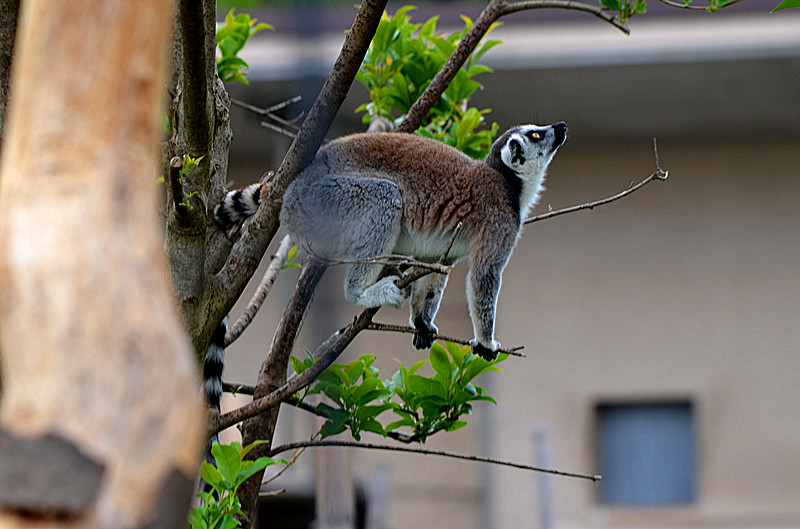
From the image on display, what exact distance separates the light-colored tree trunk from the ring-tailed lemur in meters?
1.82

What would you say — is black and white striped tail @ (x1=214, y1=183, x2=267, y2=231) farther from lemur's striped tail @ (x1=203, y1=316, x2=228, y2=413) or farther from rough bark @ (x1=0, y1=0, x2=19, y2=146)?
rough bark @ (x1=0, y1=0, x2=19, y2=146)

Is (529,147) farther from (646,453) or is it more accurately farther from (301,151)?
(646,453)

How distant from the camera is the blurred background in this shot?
693cm

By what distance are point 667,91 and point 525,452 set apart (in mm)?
2752

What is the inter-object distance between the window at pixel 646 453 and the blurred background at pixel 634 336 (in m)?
0.01

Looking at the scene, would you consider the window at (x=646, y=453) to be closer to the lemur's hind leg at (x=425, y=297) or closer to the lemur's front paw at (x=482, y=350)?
the lemur's hind leg at (x=425, y=297)

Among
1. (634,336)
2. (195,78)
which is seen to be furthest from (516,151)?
(634,336)

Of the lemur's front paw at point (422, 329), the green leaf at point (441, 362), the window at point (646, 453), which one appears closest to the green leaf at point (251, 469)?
the green leaf at point (441, 362)

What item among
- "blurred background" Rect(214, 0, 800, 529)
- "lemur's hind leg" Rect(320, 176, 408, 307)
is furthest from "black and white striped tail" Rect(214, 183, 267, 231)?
"blurred background" Rect(214, 0, 800, 529)

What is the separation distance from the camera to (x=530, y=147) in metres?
3.21

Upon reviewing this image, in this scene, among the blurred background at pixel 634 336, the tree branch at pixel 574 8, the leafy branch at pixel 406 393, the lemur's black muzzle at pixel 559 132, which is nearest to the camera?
the leafy branch at pixel 406 393

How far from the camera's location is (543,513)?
6.41 m

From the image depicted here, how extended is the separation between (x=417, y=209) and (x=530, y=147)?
1.50 feet

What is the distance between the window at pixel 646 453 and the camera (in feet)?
23.8
